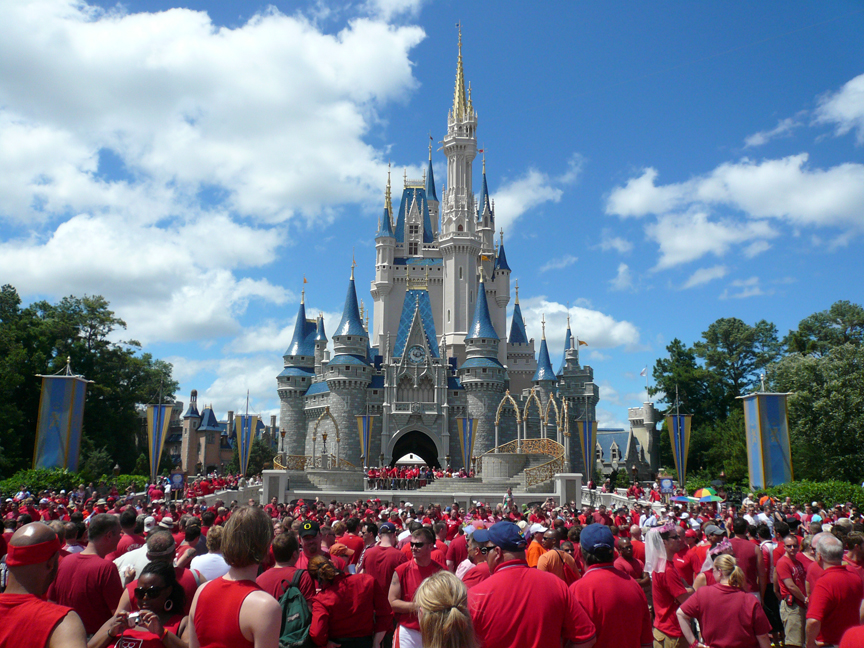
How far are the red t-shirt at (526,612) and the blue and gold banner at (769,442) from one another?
26.6m

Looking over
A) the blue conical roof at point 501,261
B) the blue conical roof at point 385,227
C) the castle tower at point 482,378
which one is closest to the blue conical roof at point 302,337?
the blue conical roof at point 385,227

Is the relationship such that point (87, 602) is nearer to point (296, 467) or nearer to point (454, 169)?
point (296, 467)

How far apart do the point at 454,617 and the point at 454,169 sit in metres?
58.4

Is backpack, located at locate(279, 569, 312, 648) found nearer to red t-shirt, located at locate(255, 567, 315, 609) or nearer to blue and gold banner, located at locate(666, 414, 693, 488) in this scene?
red t-shirt, located at locate(255, 567, 315, 609)

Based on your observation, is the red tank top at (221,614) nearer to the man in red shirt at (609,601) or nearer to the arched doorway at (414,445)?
the man in red shirt at (609,601)

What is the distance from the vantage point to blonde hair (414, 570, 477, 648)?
2787 mm

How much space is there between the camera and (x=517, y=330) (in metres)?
60.0

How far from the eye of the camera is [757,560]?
7.37 metres

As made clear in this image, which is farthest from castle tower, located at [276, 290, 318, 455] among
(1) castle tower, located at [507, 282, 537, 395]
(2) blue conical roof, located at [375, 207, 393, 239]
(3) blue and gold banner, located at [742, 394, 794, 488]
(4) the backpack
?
(4) the backpack

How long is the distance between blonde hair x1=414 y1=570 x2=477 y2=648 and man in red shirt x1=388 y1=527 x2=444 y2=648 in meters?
2.41

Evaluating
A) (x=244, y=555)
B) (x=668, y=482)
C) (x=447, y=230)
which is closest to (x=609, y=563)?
(x=244, y=555)

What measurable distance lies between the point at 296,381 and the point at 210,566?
5004 centimetres

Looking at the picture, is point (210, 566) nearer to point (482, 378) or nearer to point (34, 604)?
point (34, 604)

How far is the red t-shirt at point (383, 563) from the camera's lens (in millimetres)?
5969
